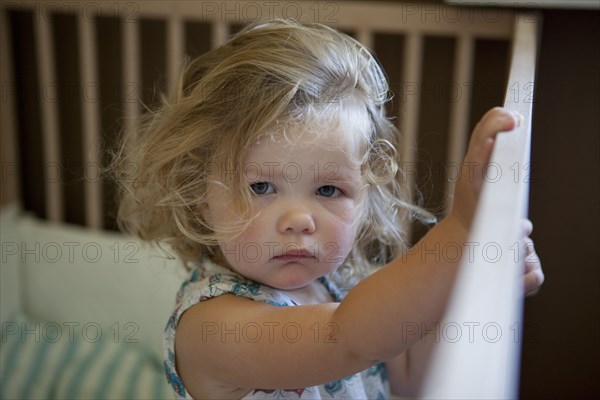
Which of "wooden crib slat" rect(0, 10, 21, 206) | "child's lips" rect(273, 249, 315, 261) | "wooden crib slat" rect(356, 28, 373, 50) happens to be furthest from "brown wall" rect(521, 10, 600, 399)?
"wooden crib slat" rect(0, 10, 21, 206)

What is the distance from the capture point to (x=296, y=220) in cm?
70

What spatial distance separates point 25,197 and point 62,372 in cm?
72

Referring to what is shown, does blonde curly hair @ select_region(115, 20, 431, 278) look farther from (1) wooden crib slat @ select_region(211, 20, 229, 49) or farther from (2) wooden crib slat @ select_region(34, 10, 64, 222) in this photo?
(2) wooden crib slat @ select_region(34, 10, 64, 222)

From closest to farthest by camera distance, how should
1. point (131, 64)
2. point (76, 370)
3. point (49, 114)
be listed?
point (76, 370) < point (131, 64) < point (49, 114)

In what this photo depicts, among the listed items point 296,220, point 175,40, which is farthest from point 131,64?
point 296,220

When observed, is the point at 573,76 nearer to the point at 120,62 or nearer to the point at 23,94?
the point at 120,62

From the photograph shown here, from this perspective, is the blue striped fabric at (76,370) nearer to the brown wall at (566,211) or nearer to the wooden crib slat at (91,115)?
the wooden crib slat at (91,115)

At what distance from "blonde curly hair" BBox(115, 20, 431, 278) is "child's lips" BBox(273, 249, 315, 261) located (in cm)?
5

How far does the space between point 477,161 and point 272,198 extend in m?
0.24

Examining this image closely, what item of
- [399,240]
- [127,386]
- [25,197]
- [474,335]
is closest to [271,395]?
[399,240]

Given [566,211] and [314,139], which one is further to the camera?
[566,211]

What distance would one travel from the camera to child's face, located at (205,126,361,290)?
0.71m

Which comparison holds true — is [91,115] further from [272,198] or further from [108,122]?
[272,198]

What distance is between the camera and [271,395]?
0.79 metres
